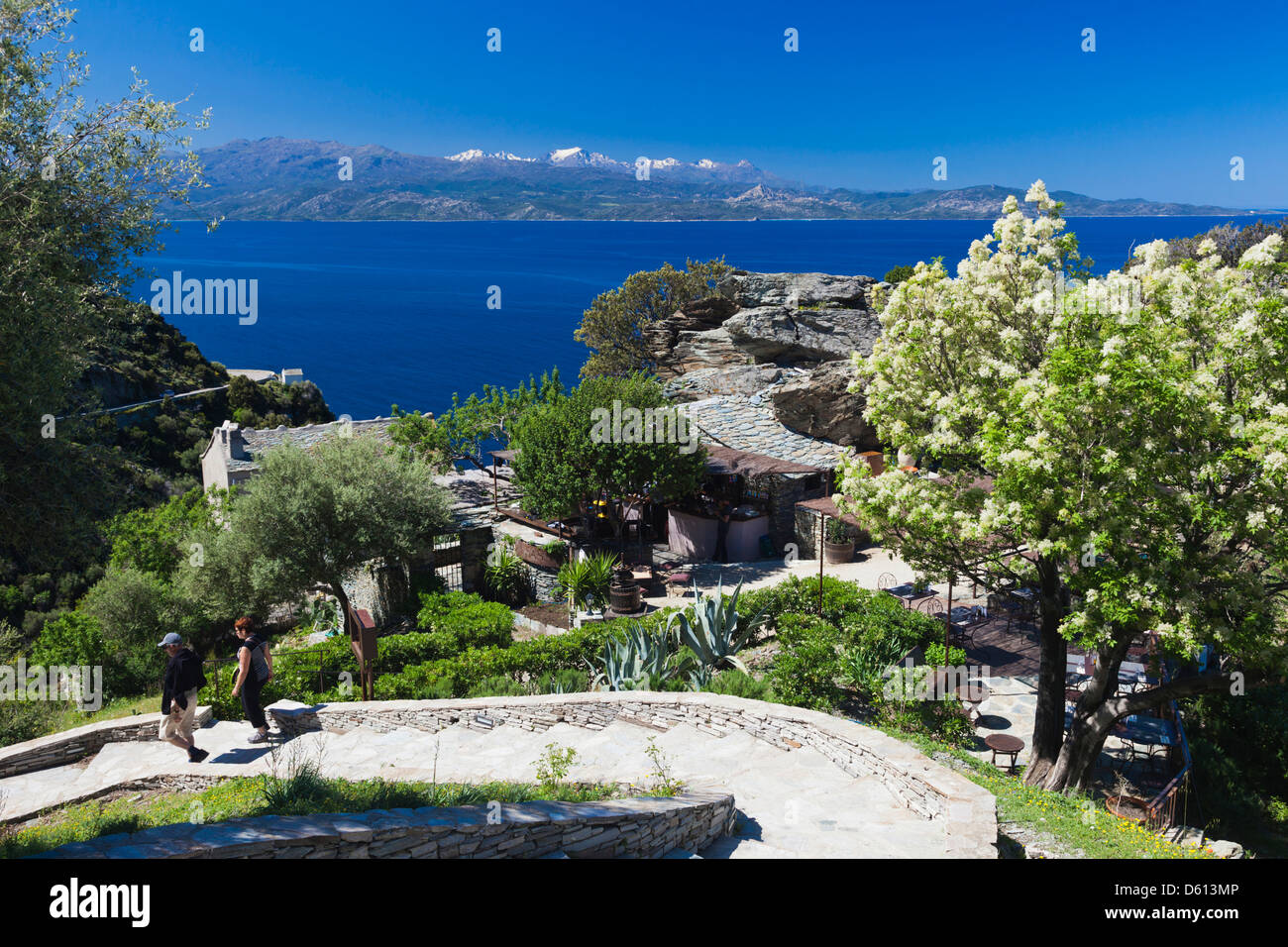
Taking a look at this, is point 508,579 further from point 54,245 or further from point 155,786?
point 54,245

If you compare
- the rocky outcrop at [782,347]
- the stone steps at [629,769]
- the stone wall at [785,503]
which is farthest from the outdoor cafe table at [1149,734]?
the rocky outcrop at [782,347]

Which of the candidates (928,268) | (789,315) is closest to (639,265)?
(789,315)

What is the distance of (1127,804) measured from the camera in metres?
10.8

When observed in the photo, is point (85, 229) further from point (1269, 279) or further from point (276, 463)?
point (1269, 279)

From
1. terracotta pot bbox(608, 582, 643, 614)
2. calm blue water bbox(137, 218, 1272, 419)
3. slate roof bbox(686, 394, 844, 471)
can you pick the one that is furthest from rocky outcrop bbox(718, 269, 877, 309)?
calm blue water bbox(137, 218, 1272, 419)

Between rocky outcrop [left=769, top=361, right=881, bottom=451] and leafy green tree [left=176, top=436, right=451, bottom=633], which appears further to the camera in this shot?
rocky outcrop [left=769, top=361, right=881, bottom=451]

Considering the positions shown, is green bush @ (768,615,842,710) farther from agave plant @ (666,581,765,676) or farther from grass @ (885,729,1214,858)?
grass @ (885,729,1214,858)

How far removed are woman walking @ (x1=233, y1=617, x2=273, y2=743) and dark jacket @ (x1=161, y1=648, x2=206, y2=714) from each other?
58cm

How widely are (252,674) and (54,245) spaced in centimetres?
564

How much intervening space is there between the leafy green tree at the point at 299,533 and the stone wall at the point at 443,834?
14.0m

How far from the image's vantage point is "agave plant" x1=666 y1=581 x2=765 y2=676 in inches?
576

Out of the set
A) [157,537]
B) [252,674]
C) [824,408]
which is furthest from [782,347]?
[252,674]

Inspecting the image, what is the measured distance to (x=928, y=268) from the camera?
12297mm

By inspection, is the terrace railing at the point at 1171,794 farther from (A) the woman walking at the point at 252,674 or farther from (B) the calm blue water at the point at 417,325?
(B) the calm blue water at the point at 417,325
